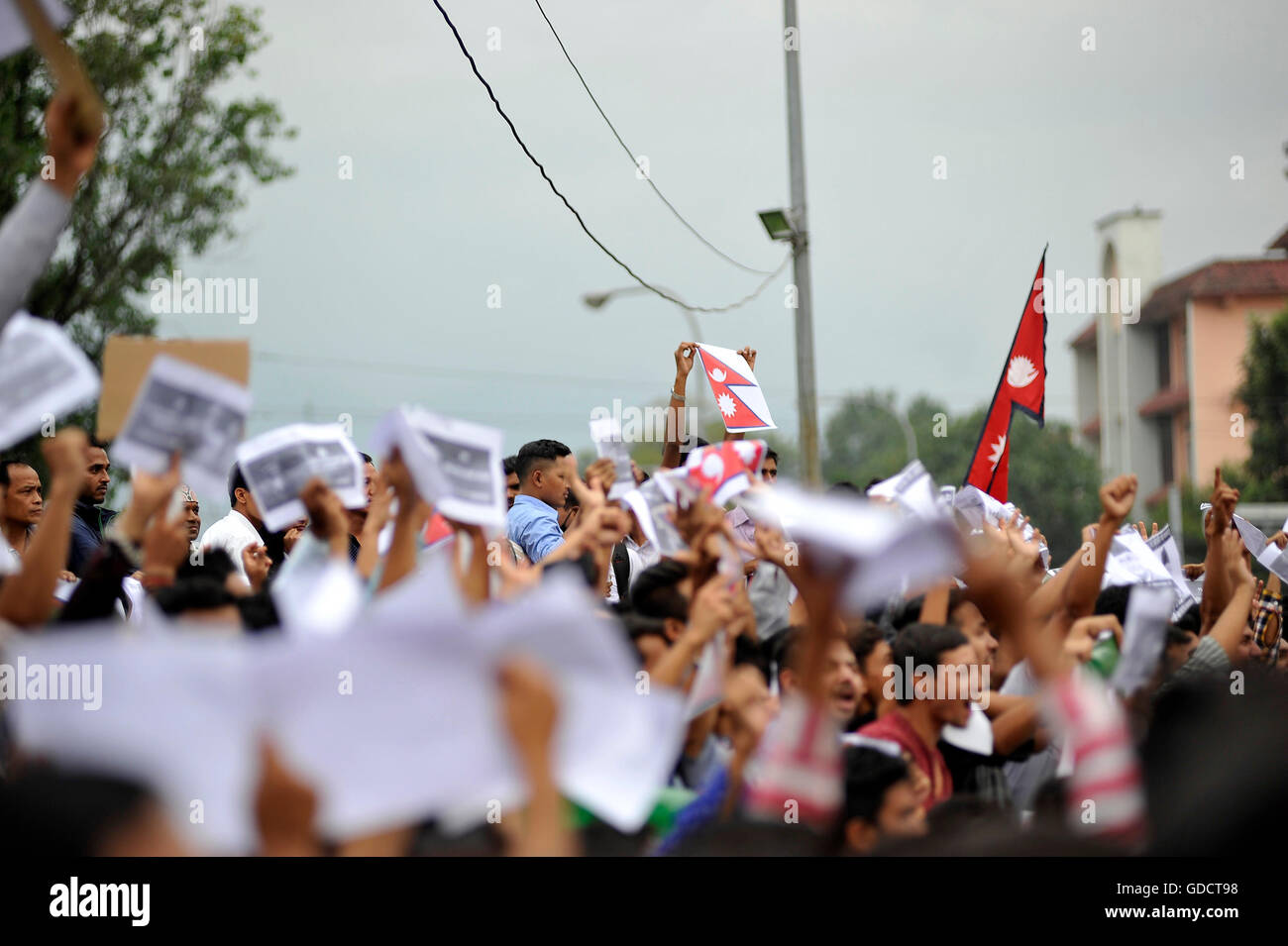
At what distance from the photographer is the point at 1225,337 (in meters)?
50.0

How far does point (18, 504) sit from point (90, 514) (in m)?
1.16

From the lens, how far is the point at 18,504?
5234 millimetres

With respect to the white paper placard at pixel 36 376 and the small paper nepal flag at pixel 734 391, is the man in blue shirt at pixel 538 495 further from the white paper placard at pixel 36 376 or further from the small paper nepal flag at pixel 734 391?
the white paper placard at pixel 36 376

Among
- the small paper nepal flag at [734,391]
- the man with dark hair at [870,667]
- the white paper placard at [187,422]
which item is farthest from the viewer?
the small paper nepal flag at [734,391]

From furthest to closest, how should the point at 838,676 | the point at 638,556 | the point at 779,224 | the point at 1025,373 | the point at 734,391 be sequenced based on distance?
the point at 779,224
the point at 1025,373
the point at 638,556
the point at 734,391
the point at 838,676

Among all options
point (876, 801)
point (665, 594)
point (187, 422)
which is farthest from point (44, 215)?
point (876, 801)

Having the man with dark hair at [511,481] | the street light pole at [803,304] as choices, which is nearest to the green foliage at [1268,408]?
the street light pole at [803,304]

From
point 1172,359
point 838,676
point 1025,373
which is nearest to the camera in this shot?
point 838,676

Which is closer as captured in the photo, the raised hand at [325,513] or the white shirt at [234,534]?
the raised hand at [325,513]

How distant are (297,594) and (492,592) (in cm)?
84

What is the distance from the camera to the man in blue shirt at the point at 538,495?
6.00 m

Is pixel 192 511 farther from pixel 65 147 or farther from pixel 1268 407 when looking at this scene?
Result: pixel 1268 407

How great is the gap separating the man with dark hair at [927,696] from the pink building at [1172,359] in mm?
44203
